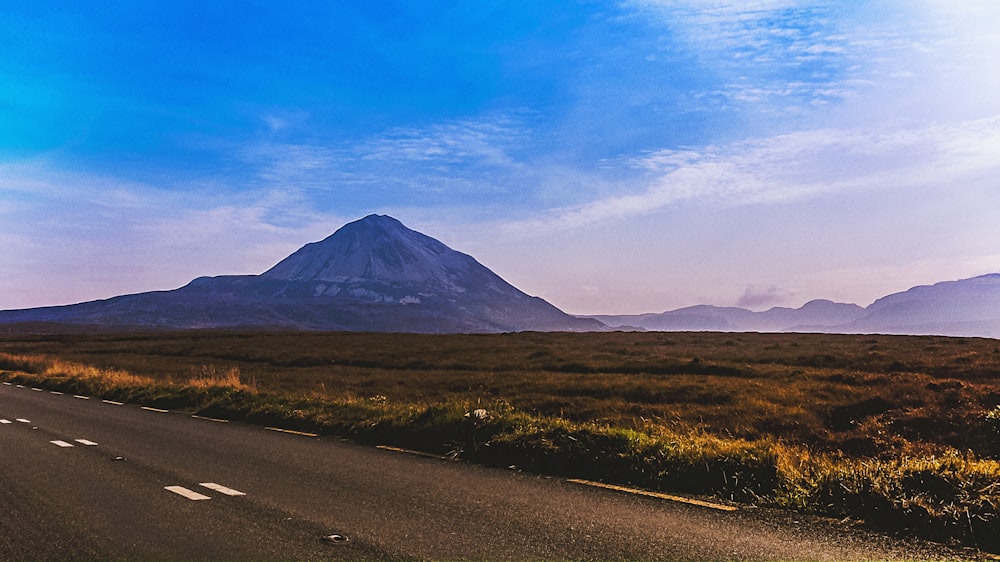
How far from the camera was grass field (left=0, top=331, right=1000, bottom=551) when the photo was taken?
7.42 metres

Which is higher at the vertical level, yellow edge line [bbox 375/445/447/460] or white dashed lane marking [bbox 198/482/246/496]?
white dashed lane marking [bbox 198/482/246/496]

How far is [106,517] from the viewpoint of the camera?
735cm

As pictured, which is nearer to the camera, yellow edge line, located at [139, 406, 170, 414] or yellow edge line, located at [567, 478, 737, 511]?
yellow edge line, located at [567, 478, 737, 511]

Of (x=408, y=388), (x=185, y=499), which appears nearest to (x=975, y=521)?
(x=185, y=499)

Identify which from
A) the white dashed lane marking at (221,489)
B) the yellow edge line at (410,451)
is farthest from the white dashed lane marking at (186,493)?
the yellow edge line at (410,451)

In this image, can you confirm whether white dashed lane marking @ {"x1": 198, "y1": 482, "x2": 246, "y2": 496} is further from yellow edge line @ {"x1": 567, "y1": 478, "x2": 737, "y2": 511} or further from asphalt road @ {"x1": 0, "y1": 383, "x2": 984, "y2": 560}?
yellow edge line @ {"x1": 567, "y1": 478, "x2": 737, "y2": 511}

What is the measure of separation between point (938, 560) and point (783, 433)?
740 inches

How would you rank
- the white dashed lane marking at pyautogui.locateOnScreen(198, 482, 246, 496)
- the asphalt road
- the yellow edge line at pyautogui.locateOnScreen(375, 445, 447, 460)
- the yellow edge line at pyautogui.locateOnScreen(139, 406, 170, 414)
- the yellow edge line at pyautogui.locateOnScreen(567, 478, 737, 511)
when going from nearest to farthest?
the asphalt road, the yellow edge line at pyautogui.locateOnScreen(567, 478, 737, 511), the white dashed lane marking at pyautogui.locateOnScreen(198, 482, 246, 496), the yellow edge line at pyautogui.locateOnScreen(375, 445, 447, 460), the yellow edge line at pyautogui.locateOnScreen(139, 406, 170, 414)

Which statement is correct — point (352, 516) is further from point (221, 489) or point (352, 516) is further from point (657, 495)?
point (657, 495)

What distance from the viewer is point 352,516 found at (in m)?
7.27

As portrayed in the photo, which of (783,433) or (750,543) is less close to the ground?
(750,543)

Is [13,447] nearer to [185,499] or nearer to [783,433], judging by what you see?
[185,499]

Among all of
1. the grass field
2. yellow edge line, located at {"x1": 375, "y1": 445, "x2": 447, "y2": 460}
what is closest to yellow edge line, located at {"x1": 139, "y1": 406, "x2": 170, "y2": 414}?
the grass field

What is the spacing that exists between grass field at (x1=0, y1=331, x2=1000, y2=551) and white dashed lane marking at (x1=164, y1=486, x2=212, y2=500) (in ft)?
14.1
